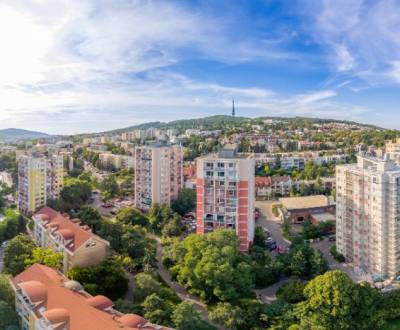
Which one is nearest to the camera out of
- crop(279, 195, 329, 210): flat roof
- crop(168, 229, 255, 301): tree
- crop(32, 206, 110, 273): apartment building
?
crop(168, 229, 255, 301): tree

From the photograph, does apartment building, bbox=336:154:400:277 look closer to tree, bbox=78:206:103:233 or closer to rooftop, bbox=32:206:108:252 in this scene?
rooftop, bbox=32:206:108:252

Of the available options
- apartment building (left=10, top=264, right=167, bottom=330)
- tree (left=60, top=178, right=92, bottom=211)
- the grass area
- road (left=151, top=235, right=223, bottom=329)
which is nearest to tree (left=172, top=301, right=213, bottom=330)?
apartment building (left=10, top=264, right=167, bottom=330)

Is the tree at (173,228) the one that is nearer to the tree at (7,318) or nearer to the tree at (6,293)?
the tree at (6,293)

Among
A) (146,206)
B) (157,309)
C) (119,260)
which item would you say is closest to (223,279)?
(157,309)

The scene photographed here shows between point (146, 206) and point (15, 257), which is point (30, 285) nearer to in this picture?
point (15, 257)

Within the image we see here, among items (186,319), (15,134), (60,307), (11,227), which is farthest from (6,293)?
(15,134)

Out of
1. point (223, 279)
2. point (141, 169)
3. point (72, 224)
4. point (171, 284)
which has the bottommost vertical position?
point (171, 284)

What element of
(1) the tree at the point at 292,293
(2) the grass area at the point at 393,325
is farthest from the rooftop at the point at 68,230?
(2) the grass area at the point at 393,325
